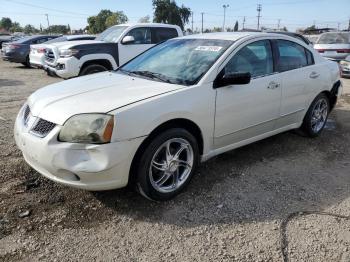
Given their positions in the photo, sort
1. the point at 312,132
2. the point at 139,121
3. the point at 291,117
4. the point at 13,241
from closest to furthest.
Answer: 1. the point at 13,241
2. the point at 139,121
3. the point at 291,117
4. the point at 312,132

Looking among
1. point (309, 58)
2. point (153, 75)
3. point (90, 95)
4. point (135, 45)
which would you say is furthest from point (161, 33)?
point (90, 95)

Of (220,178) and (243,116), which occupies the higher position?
(243,116)

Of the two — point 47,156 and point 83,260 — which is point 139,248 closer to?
point 83,260

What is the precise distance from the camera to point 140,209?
3.49m

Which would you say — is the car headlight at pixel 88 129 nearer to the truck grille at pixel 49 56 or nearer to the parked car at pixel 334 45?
the truck grille at pixel 49 56

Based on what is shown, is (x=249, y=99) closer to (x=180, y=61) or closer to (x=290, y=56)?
(x=180, y=61)

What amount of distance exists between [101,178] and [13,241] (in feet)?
2.82

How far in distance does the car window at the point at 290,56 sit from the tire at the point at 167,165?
72.8 inches

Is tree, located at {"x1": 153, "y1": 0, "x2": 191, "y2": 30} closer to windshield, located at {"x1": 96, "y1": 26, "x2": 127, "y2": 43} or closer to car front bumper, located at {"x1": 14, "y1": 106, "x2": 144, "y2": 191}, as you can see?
windshield, located at {"x1": 96, "y1": 26, "x2": 127, "y2": 43}

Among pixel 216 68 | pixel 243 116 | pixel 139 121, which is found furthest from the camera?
pixel 243 116

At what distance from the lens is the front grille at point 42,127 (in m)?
3.19

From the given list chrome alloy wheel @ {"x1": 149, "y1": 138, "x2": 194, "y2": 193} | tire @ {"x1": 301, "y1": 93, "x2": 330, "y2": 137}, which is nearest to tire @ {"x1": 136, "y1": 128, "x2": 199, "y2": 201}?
chrome alloy wheel @ {"x1": 149, "y1": 138, "x2": 194, "y2": 193}

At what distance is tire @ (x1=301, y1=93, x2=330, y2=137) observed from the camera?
5.39 m

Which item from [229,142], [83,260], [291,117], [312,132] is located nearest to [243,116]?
[229,142]
